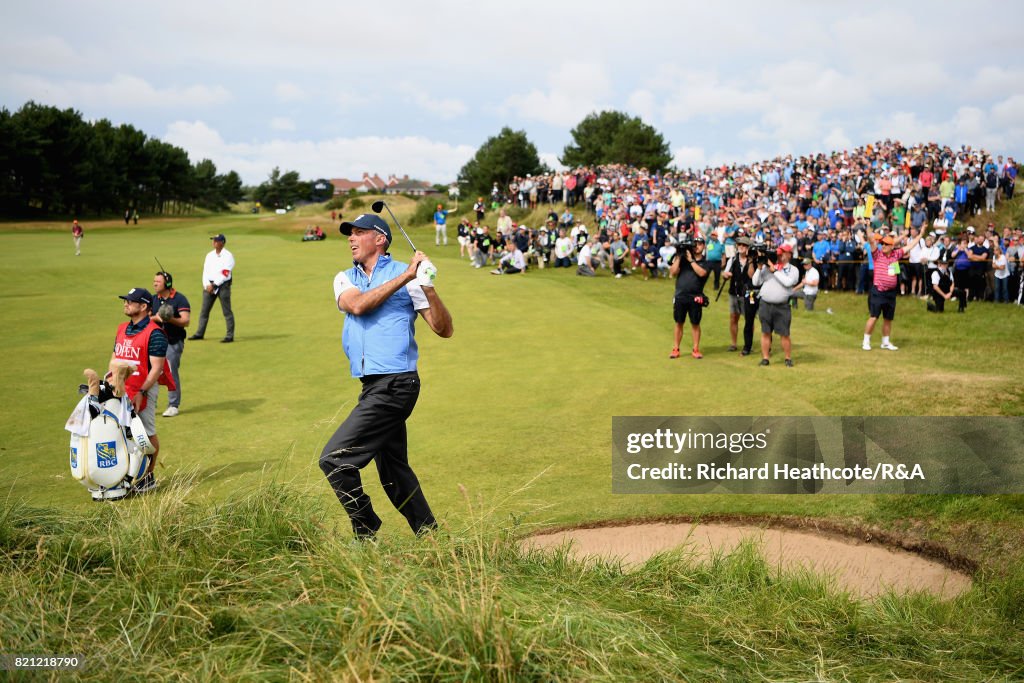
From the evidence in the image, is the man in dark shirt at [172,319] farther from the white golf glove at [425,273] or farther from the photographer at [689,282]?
the photographer at [689,282]

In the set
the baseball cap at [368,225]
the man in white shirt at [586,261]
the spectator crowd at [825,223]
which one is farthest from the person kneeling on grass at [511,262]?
the baseball cap at [368,225]

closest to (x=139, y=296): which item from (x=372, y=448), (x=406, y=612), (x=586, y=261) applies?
(x=372, y=448)

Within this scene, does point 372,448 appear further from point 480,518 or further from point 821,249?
point 821,249

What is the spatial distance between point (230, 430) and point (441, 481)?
11.4ft

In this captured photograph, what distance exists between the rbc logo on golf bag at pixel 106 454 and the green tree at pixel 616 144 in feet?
274

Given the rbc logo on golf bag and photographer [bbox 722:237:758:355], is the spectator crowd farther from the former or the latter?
the rbc logo on golf bag

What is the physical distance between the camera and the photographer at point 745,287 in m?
14.5

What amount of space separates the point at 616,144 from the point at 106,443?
87283 mm

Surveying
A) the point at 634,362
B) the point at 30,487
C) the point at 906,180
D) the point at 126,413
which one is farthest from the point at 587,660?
the point at 906,180

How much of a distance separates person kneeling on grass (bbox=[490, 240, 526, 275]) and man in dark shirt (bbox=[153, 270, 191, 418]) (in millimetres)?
17897

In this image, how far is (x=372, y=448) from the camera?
17.7 ft

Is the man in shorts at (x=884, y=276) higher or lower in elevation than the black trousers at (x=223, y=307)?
higher

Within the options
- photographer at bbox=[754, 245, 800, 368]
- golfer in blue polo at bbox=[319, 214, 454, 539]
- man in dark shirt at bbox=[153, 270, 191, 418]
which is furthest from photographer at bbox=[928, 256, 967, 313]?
golfer in blue polo at bbox=[319, 214, 454, 539]

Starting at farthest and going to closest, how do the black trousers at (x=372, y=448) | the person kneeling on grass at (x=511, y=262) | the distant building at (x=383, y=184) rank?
the distant building at (x=383, y=184) → the person kneeling on grass at (x=511, y=262) → the black trousers at (x=372, y=448)
